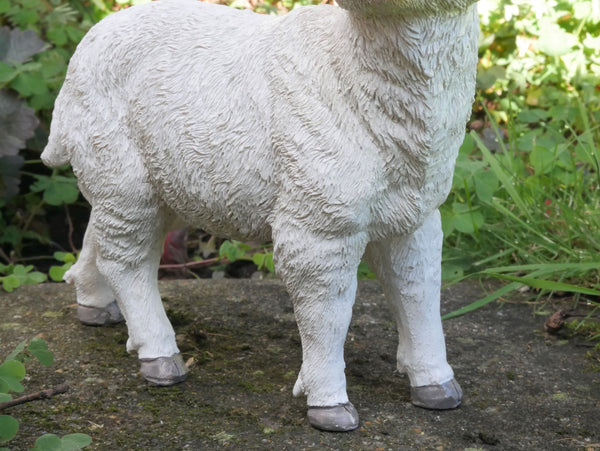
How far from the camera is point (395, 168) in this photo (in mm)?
1877

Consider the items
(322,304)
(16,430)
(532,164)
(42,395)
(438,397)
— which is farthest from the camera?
(532,164)

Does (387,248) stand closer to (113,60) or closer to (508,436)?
(508,436)

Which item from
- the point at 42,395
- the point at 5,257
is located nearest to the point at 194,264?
the point at 5,257

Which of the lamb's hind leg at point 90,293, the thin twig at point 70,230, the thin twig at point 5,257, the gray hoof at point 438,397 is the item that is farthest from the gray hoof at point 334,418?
the thin twig at point 5,257

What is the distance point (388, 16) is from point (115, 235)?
978 mm

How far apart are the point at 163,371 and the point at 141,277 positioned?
0.87 feet

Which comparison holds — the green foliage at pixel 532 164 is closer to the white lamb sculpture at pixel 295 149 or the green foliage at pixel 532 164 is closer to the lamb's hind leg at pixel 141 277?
the white lamb sculpture at pixel 295 149

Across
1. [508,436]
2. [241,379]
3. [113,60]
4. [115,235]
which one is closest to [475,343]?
[508,436]

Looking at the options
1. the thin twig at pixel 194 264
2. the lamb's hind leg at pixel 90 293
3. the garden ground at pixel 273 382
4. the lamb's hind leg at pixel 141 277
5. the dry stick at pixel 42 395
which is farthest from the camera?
the thin twig at pixel 194 264

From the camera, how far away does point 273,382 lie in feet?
7.47

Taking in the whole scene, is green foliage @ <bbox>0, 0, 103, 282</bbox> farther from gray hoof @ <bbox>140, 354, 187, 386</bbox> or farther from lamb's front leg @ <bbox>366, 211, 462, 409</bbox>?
lamb's front leg @ <bbox>366, 211, 462, 409</bbox>

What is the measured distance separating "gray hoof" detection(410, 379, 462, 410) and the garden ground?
2 centimetres

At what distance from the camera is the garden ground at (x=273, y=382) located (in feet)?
6.56

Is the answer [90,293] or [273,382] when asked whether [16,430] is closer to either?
[273,382]
